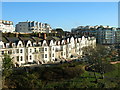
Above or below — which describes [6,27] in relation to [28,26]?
below

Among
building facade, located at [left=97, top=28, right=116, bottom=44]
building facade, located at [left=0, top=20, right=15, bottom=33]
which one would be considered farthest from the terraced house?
building facade, located at [left=97, top=28, right=116, bottom=44]

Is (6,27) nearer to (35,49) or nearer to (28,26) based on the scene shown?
(28,26)

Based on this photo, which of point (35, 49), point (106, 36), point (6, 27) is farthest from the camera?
point (106, 36)

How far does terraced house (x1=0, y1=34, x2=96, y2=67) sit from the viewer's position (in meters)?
23.1

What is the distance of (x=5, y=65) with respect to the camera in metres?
15.3

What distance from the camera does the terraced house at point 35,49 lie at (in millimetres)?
23062

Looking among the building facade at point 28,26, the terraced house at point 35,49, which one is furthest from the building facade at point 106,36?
the terraced house at point 35,49

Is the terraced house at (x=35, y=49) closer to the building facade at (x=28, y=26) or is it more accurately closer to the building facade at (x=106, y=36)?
the building facade at (x=28, y=26)

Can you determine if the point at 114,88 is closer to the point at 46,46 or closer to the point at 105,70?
the point at 105,70

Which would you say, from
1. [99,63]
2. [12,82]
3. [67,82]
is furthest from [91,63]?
[12,82]

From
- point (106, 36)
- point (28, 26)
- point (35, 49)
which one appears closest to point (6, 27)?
point (28, 26)

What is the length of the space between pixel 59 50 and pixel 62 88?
46.4ft

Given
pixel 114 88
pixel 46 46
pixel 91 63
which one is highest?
pixel 46 46

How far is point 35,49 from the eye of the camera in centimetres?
2598
